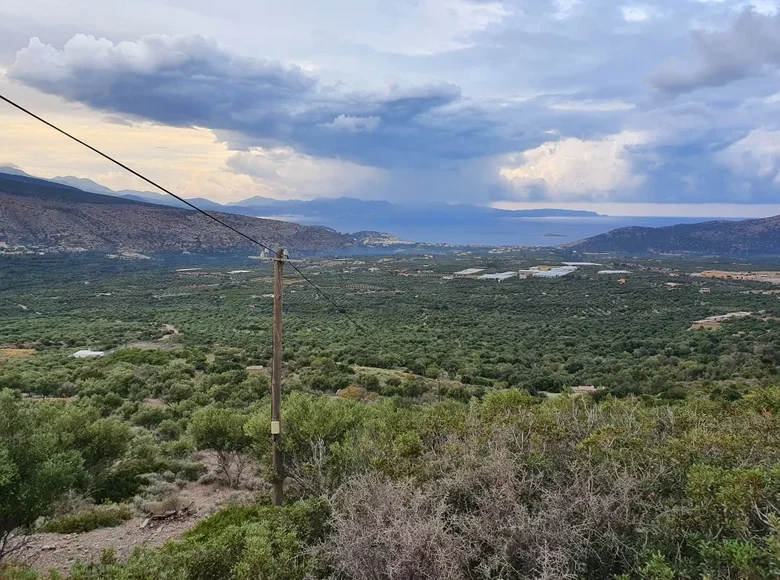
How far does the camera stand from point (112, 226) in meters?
122

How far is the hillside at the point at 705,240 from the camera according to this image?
506 ft

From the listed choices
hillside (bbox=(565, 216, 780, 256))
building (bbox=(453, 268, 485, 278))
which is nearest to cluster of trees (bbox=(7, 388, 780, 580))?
building (bbox=(453, 268, 485, 278))

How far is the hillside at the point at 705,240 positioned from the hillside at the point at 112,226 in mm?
102170

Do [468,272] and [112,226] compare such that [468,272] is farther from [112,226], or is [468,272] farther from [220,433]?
[220,433]

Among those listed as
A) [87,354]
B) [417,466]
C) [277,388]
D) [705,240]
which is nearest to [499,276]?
[87,354]

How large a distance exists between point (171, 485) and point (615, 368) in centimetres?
2455

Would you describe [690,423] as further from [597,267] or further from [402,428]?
[597,267]

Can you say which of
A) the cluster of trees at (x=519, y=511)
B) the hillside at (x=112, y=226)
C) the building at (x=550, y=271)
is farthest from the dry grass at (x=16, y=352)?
the hillside at (x=112, y=226)

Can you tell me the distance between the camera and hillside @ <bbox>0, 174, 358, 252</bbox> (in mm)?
108000

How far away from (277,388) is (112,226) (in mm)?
131512

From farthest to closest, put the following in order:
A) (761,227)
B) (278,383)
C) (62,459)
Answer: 1. (761,227)
2. (278,383)
3. (62,459)

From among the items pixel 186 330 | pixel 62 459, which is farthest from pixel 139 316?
pixel 62 459

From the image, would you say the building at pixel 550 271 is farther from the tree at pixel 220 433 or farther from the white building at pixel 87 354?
the tree at pixel 220 433

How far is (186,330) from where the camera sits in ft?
142
